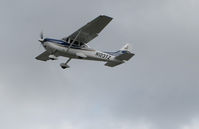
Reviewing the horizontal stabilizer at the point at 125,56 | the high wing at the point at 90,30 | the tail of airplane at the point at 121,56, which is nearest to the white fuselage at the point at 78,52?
the tail of airplane at the point at 121,56

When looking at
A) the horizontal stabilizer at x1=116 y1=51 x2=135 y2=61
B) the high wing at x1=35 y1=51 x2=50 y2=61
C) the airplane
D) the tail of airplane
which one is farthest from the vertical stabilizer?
the high wing at x1=35 y1=51 x2=50 y2=61

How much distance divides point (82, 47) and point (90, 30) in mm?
1738

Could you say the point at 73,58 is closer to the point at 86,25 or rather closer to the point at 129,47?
the point at 86,25

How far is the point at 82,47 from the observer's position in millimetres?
45906

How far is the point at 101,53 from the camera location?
47094mm

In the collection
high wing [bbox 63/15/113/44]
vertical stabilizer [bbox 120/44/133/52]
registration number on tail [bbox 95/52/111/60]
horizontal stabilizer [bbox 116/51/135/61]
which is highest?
vertical stabilizer [bbox 120/44/133/52]

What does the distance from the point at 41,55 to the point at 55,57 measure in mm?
4901

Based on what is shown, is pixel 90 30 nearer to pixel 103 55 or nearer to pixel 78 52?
pixel 78 52

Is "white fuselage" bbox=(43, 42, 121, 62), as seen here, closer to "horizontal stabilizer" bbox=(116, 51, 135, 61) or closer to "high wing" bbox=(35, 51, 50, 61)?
"horizontal stabilizer" bbox=(116, 51, 135, 61)

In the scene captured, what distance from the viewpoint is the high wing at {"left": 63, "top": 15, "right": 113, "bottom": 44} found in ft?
142

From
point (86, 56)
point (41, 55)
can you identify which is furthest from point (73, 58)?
point (41, 55)

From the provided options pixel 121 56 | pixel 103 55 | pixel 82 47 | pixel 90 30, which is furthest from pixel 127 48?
pixel 90 30

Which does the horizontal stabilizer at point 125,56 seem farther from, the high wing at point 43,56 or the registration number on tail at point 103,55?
the high wing at point 43,56

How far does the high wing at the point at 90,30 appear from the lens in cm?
4343
